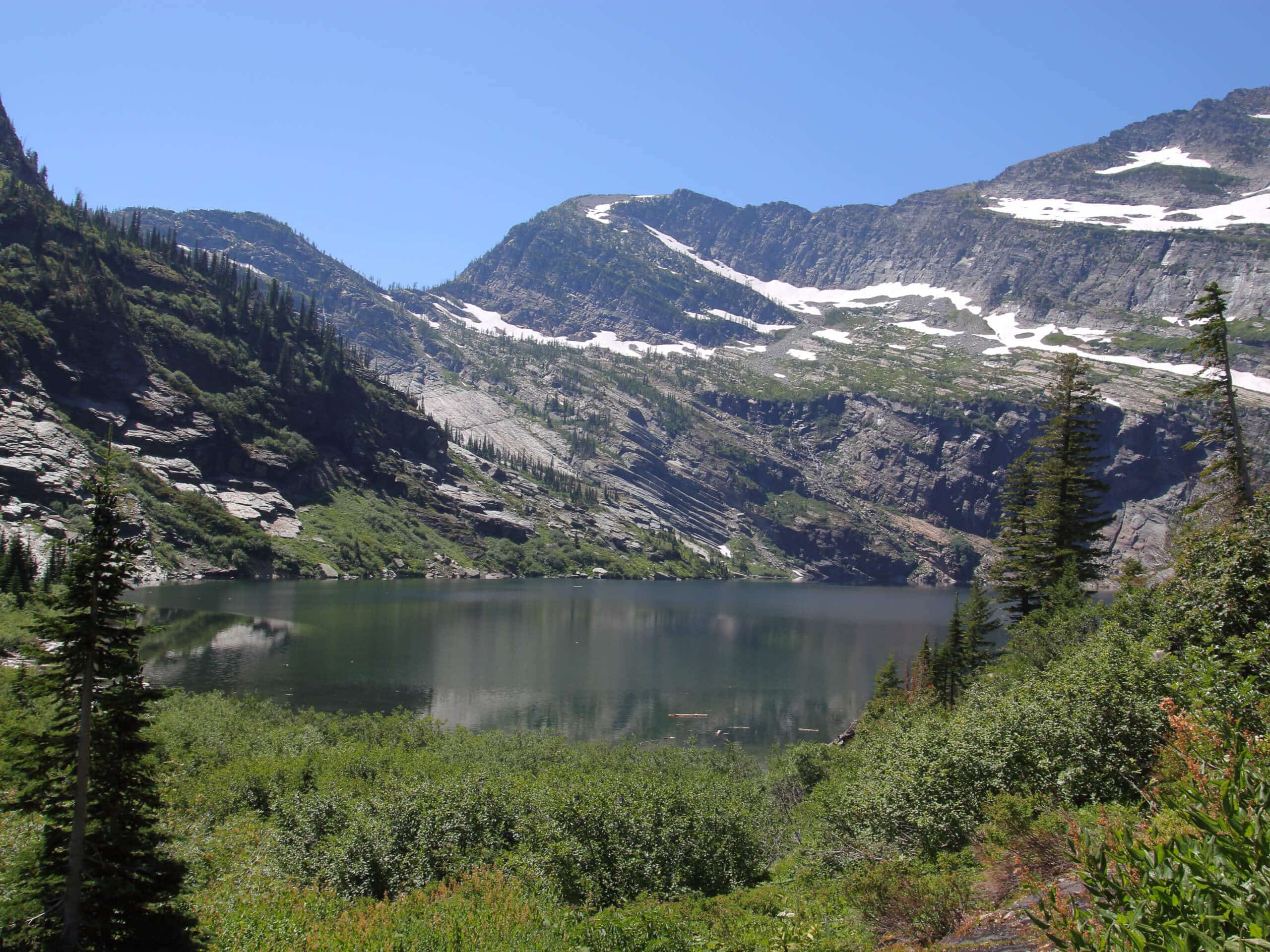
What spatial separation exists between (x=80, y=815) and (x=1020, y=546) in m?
44.5

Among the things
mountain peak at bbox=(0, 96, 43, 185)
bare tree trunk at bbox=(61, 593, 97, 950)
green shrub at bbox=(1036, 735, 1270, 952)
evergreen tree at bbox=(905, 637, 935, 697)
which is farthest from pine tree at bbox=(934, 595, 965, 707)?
mountain peak at bbox=(0, 96, 43, 185)

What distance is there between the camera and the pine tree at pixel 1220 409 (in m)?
28.0

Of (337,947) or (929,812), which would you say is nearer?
(337,947)

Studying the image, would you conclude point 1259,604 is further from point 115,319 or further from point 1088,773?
point 115,319

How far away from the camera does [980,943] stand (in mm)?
8820

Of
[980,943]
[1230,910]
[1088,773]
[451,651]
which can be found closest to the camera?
[1230,910]

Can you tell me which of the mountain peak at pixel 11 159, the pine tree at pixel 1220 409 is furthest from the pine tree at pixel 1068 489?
the mountain peak at pixel 11 159

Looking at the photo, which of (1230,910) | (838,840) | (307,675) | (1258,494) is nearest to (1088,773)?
(838,840)

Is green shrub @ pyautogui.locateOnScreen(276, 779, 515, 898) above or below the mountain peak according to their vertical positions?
below

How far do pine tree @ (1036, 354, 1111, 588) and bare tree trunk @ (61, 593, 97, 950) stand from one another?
141 feet

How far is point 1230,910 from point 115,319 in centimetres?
21691

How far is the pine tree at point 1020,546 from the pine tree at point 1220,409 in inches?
452

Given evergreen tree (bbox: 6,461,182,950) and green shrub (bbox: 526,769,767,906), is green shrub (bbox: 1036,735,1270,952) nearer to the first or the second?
evergreen tree (bbox: 6,461,182,950)

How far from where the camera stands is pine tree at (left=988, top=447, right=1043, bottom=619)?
42.0 meters
